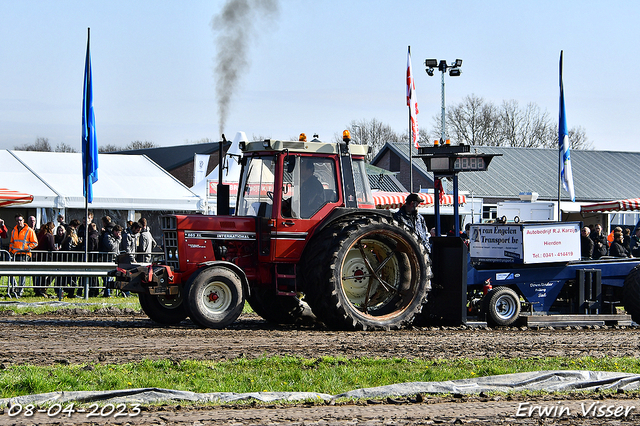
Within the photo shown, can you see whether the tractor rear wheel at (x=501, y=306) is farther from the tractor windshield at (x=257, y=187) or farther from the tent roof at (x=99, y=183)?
the tent roof at (x=99, y=183)

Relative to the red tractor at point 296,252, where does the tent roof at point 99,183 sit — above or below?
above

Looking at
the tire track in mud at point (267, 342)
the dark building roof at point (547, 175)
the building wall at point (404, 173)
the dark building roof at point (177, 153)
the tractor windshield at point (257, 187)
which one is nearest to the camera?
the tire track in mud at point (267, 342)

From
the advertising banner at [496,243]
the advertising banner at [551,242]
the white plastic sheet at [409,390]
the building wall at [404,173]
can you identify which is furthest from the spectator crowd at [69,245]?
the building wall at [404,173]

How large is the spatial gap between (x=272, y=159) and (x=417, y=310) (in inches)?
113

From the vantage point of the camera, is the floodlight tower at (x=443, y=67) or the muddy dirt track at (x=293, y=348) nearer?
the muddy dirt track at (x=293, y=348)

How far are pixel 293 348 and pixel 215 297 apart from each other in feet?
A: 6.23

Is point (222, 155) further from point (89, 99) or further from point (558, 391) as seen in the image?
point (89, 99)

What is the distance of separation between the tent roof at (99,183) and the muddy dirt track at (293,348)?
32.5ft

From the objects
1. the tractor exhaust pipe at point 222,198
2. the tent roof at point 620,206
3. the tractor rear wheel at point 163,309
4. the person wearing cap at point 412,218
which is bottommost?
the tractor rear wheel at point 163,309

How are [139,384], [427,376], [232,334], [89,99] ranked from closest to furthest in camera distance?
[139,384]
[427,376]
[232,334]
[89,99]

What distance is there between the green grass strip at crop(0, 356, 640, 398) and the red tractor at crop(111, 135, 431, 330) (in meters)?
2.45

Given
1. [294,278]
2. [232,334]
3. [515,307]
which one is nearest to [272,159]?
[294,278]

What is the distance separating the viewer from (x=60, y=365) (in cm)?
728

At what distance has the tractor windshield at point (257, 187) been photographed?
10.5 metres
